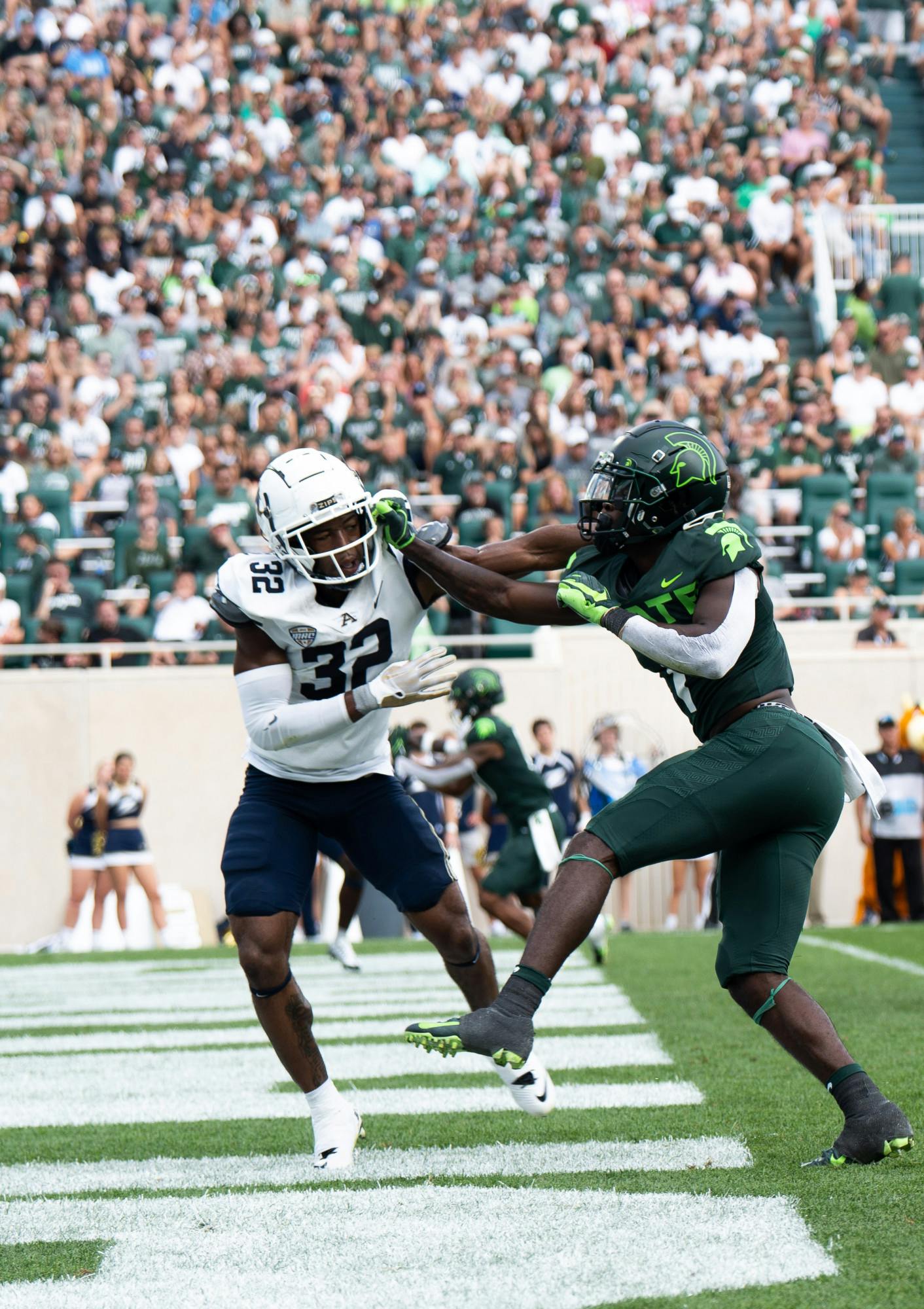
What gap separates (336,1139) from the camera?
417 centimetres

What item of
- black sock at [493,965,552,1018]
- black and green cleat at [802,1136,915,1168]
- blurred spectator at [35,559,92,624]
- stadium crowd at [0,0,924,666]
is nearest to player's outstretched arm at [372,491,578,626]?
black sock at [493,965,552,1018]

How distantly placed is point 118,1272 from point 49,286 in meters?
14.7

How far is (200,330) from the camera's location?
15688 millimetres

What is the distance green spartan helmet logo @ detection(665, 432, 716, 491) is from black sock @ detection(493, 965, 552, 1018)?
1137 mm

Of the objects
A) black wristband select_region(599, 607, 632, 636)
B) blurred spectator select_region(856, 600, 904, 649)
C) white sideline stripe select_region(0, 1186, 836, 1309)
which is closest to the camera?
white sideline stripe select_region(0, 1186, 836, 1309)

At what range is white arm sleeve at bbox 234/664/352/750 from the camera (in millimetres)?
4281

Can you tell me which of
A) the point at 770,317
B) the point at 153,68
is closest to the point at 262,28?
the point at 153,68

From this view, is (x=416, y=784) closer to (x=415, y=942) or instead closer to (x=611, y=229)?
(x=415, y=942)

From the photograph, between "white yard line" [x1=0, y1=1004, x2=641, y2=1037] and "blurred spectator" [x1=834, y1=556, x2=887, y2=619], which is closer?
"white yard line" [x1=0, y1=1004, x2=641, y2=1037]

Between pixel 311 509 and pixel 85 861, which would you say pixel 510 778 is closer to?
pixel 85 861

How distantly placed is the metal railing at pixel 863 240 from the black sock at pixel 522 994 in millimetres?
14998

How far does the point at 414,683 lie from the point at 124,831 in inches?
371

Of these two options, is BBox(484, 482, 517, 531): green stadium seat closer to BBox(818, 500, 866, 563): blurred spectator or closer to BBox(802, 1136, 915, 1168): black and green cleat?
BBox(818, 500, 866, 563): blurred spectator

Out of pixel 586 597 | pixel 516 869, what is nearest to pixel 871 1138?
pixel 586 597
